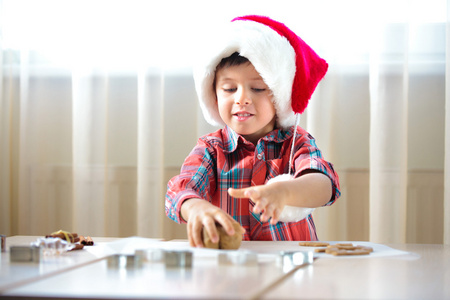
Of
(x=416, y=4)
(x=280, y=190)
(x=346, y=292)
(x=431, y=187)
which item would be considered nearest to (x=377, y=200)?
(x=431, y=187)

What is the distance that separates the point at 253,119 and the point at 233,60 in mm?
130

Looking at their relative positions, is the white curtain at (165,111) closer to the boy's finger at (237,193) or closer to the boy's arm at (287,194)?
the boy's arm at (287,194)

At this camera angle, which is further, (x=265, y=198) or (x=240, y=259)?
(x=265, y=198)

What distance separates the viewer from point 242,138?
1.14 m

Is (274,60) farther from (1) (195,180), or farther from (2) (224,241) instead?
(2) (224,241)

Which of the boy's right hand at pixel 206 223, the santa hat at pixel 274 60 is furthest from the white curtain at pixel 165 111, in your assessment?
the boy's right hand at pixel 206 223

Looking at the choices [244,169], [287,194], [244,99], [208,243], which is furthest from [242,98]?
[208,243]

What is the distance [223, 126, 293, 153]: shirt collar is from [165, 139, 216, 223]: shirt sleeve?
4 centimetres

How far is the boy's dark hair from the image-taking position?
110cm

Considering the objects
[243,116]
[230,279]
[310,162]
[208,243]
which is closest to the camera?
[230,279]

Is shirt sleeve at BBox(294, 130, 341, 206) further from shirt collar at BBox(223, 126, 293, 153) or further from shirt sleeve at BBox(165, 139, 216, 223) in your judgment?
shirt sleeve at BBox(165, 139, 216, 223)

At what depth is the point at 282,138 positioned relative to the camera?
115cm

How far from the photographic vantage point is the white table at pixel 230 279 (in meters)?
0.42

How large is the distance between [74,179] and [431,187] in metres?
1.19
